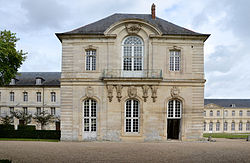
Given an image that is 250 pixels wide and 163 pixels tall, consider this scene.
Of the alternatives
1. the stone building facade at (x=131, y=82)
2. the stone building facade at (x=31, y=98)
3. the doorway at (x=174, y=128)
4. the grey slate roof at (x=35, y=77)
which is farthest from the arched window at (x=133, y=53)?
the grey slate roof at (x=35, y=77)

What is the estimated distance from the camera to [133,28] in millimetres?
17719

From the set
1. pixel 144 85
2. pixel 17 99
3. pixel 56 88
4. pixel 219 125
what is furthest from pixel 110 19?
pixel 219 125

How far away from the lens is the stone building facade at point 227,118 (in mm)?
56750

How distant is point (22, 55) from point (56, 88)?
13.7m

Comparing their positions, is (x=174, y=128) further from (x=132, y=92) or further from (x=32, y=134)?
(x=32, y=134)

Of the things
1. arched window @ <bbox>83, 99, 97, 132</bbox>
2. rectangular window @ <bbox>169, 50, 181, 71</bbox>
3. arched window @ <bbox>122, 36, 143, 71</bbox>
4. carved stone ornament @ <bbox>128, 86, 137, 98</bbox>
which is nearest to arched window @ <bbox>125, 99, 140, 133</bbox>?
carved stone ornament @ <bbox>128, 86, 137, 98</bbox>

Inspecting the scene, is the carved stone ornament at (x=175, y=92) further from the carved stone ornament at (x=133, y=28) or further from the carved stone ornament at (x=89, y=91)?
the carved stone ornament at (x=89, y=91)

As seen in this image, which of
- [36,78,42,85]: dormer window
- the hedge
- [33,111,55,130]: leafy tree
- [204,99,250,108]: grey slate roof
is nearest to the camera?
the hedge

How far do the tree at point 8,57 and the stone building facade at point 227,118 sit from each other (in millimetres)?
49714

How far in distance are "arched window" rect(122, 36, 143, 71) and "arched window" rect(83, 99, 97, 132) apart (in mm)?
3995

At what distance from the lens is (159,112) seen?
690 inches

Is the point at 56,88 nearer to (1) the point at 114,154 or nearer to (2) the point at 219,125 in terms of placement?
(1) the point at 114,154

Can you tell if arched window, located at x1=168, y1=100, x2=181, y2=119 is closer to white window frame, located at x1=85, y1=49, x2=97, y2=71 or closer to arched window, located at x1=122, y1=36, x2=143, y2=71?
arched window, located at x1=122, y1=36, x2=143, y2=71

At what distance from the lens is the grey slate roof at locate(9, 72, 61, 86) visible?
3312 centimetres
